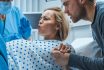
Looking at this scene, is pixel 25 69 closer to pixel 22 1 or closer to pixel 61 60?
pixel 61 60

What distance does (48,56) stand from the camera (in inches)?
64.2

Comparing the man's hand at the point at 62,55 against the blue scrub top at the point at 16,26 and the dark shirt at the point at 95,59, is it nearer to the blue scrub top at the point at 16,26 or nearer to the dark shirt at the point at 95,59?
the dark shirt at the point at 95,59

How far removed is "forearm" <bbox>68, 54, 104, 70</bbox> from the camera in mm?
1306

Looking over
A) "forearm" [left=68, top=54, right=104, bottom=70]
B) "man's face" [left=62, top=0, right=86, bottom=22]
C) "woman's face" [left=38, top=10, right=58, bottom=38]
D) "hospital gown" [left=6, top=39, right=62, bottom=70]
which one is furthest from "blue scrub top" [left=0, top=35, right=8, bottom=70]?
"woman's face" [left=38, top=10, right=58, bottom=38]

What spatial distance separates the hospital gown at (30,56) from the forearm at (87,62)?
11.0 inches

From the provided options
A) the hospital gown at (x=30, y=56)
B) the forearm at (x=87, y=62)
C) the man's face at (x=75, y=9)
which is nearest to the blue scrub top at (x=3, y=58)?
the hospital gown at (x=30, y=56)

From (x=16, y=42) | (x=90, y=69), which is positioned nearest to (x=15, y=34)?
(x=16, y=42)

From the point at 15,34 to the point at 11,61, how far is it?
2.05ft

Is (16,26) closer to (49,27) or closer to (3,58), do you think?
(49,27)

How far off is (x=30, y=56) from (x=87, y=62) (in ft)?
1.43

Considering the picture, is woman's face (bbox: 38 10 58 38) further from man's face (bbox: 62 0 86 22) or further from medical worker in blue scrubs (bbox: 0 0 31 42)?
man's face (bbox: 62 0 86 22)

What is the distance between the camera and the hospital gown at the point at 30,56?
154 cm

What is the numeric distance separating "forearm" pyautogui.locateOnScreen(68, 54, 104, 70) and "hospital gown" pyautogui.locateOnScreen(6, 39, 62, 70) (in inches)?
11.0

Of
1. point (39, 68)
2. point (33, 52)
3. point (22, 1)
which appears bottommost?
point (39, 68)
